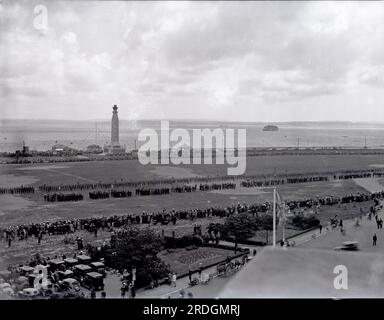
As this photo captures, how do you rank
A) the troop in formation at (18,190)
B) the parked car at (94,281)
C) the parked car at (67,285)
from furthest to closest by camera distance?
the troop in formation at (18,190)
the parked car at (94,281)
the parked car at (67,285)

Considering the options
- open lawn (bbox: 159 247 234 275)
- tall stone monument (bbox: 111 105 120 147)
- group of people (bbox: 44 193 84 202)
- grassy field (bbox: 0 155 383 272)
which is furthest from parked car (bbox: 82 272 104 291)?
tall stone monument (bbox: 111 105 120 147)

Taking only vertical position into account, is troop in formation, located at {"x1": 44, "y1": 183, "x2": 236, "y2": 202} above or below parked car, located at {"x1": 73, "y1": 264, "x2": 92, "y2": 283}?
above

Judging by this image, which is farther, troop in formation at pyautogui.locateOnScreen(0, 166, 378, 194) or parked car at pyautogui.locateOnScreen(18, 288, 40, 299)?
troop in formation at pyautogui.locateOnScreen(0, 166, 378, 194)

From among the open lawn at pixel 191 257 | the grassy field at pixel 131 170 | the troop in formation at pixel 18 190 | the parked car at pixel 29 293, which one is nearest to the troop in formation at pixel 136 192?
the troop in formation at pixel 18 190

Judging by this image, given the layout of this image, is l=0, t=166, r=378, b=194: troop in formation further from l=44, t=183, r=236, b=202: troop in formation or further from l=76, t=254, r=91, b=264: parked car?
l=76, t=254, r=91, b=264: parked car

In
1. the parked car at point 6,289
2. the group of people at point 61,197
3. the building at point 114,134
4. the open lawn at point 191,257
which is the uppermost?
the building at point 114,134

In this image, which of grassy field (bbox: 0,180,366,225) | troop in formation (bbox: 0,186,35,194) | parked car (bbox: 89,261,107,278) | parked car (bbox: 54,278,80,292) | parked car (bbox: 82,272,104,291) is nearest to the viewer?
parked car (bbox: 54,278,80,292)

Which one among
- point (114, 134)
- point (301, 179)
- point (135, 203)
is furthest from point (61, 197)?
point (114, 134)

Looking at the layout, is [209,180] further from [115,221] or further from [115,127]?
[115,127]

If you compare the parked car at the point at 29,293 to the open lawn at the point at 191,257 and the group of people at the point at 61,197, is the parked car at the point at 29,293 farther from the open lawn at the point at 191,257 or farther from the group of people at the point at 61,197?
the group of people at the point at 61,197
